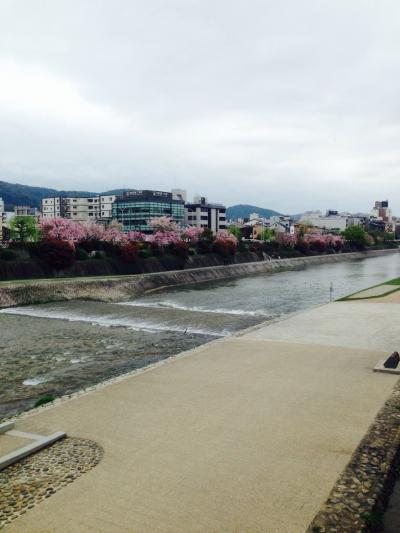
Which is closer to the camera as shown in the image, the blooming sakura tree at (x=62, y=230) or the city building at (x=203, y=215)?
the blooming sakura tree at (x=62, y=230)

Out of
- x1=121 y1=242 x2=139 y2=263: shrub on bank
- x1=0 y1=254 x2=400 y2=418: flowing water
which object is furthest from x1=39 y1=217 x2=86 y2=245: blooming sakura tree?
x1=0 y1=254 x2=400 y2=418: flowing water

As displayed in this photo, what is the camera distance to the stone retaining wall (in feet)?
20.1

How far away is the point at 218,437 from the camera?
8.66 metres

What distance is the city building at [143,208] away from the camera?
116 metres

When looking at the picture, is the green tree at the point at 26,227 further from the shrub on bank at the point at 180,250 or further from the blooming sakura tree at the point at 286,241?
the blooming sakura tree at the point at 286,241

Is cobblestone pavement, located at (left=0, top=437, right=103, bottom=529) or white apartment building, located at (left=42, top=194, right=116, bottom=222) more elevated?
white apartment building, located at (left=42, top=194, right=116, bottom=222)

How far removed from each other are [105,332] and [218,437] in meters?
16.8

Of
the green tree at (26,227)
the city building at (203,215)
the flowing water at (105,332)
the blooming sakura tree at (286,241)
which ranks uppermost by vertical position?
the city building at (203,215)

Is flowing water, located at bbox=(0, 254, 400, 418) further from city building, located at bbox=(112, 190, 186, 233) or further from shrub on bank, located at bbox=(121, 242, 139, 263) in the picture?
city building, located at bbox=(112, 190, 186, 233)

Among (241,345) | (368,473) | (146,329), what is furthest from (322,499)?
(146,329)

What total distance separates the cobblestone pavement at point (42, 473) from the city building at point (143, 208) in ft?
350

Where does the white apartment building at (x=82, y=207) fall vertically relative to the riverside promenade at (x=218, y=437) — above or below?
above

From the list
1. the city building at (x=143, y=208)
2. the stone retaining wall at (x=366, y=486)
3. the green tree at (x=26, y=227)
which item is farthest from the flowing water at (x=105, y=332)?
the city building at (x=143, y=208)

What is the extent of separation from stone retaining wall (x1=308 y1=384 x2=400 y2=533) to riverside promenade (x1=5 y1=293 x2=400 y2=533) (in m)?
0.17
